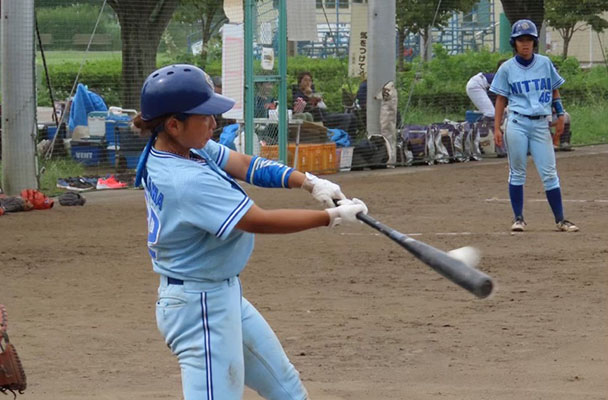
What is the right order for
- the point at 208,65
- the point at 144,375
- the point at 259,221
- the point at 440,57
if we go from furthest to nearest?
the point at 440,57, the point at 208,65, the point at 144,375, the point at 259,221

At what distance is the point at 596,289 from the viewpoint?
7758 mm

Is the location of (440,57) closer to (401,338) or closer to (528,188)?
(528,188)

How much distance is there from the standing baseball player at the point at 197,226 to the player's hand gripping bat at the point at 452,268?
0.64ft

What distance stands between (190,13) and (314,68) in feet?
10.5

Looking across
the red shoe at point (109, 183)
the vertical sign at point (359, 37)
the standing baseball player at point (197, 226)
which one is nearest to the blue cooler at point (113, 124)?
the red shoe at point (109, 183)

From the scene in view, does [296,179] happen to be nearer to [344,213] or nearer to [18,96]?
[344,213]

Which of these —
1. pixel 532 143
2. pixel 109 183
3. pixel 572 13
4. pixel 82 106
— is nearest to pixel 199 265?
pixel 532 143

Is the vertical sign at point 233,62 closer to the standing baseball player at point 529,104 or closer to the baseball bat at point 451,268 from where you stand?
the standing baseball player at point 529,104

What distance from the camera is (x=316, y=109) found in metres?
17.3

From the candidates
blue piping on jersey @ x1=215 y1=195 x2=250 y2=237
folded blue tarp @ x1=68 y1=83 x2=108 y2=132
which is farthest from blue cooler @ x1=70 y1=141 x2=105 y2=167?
blue piping on jersey @ x1=215 y1=195 x2=250 y2=237

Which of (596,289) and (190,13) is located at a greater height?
(190,13)

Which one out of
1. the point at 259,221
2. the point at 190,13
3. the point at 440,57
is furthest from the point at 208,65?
the point at 259,221

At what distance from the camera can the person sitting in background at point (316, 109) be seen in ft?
56.6

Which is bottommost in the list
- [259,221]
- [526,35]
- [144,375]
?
[144,375]
